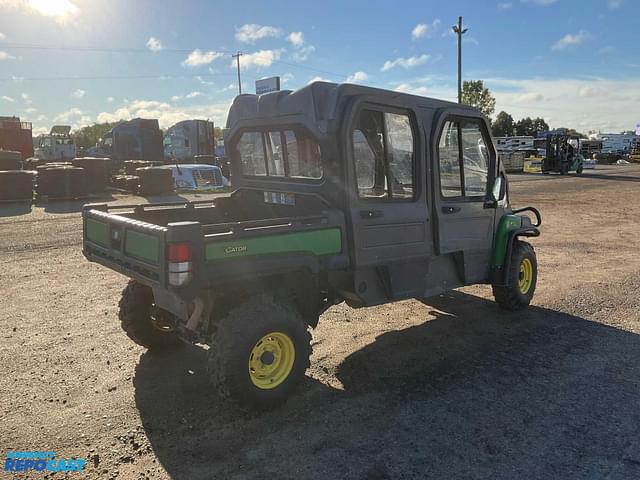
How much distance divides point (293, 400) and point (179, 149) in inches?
1341

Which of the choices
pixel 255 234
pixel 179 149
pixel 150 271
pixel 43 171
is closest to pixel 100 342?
pixel 150 271

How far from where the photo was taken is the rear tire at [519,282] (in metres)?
5.85

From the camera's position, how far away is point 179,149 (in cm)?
3581

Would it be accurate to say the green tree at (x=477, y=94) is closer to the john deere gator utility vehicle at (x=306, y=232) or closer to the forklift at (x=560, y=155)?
the forklift at (x=560, y=155)

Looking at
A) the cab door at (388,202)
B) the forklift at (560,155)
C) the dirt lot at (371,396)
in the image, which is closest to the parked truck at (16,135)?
the dirt lot at (371,396)

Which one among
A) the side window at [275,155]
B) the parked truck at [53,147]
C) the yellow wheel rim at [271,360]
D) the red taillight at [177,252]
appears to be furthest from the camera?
the parked truck at [53,147]

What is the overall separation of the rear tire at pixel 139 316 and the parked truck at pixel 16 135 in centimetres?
3266

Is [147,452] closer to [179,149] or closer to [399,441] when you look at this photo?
[399,441]

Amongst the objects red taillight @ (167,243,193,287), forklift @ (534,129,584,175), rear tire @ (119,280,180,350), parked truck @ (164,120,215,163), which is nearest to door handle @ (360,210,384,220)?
red taillight @ (167,243,193,287)

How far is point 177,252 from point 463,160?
3113 millimetres

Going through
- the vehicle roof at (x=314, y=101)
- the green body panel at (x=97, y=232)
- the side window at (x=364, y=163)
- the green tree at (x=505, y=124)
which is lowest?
the green body panel at (x=97, y=232)

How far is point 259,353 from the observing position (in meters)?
3.81

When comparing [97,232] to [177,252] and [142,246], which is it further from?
[177,252]

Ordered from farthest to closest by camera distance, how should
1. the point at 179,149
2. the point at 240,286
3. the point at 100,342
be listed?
the point at 179,149 < the point at 100,342 < the point at 240,286
